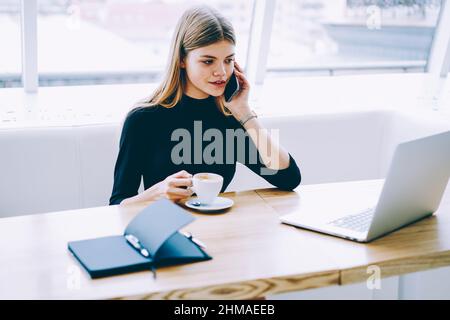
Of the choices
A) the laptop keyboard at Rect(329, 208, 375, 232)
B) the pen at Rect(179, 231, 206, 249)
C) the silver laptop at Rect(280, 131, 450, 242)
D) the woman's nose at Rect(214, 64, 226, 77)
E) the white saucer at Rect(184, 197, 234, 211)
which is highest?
the woman's nose at Rect(214, 64, 226, 77)

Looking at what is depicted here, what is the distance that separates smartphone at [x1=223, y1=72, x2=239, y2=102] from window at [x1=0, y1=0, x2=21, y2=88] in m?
1.40

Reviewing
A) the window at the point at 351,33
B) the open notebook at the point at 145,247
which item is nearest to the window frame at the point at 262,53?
the window at the point at 351,33

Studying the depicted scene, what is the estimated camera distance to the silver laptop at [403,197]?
138 cm

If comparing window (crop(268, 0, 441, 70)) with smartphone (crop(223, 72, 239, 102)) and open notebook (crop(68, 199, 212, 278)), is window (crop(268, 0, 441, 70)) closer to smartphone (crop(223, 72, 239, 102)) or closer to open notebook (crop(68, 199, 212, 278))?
smartphone (crop(223, 72, 239, 102))

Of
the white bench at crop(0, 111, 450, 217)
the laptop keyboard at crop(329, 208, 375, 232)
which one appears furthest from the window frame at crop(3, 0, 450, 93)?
the laptop keyboard at crop(329, 208, 375, 232)

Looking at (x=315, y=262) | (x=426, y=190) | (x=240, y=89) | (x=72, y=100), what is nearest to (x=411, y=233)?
(x=426, y=190)

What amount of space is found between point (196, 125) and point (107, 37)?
137 cm

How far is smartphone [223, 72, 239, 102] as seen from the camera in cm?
210

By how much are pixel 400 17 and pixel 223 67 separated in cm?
244

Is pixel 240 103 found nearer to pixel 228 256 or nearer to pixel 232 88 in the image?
pixel 232 88

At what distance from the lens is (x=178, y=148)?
6.77ft

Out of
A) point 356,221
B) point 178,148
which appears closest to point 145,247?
point 356,221

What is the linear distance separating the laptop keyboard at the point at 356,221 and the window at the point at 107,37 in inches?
67.3

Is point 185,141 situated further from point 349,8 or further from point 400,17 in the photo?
point 400,17
